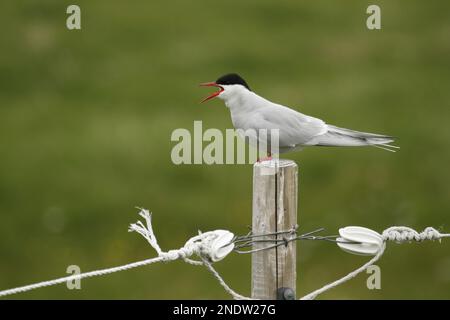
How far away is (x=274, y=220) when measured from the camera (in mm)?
3549

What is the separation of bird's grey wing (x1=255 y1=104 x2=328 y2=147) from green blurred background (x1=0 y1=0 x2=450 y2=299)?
136 inches

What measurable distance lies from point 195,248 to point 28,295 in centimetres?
427

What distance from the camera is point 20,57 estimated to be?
11797 mm

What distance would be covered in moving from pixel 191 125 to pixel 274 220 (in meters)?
6.49

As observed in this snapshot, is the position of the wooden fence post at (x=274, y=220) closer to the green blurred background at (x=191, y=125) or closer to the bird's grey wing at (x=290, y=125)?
the bird's grey wing at (x=290, y=125)

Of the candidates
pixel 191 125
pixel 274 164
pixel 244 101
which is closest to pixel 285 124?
pixel 244 101

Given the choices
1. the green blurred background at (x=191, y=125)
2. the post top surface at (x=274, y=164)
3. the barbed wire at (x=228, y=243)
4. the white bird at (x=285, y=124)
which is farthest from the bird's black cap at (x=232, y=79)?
the green blurred background at (x=191, y=125)

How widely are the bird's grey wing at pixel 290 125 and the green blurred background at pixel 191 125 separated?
3.46m

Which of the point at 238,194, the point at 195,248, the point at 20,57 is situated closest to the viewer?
the point at 195,248

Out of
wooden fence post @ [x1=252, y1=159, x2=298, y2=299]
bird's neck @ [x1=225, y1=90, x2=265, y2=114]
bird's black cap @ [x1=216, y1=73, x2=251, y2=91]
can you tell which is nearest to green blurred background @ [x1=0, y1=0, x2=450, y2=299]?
bird's neck @ [x1=225, y1=90, x2=265, y2=114]

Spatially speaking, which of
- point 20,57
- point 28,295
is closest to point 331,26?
point 20,57

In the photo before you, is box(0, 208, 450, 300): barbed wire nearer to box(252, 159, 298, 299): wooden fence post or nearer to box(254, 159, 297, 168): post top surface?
box(252, 159, 298, 299): wooden fence post

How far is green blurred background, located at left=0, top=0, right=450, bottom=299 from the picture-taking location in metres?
7.98

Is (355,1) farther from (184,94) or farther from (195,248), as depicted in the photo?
(195,248)
